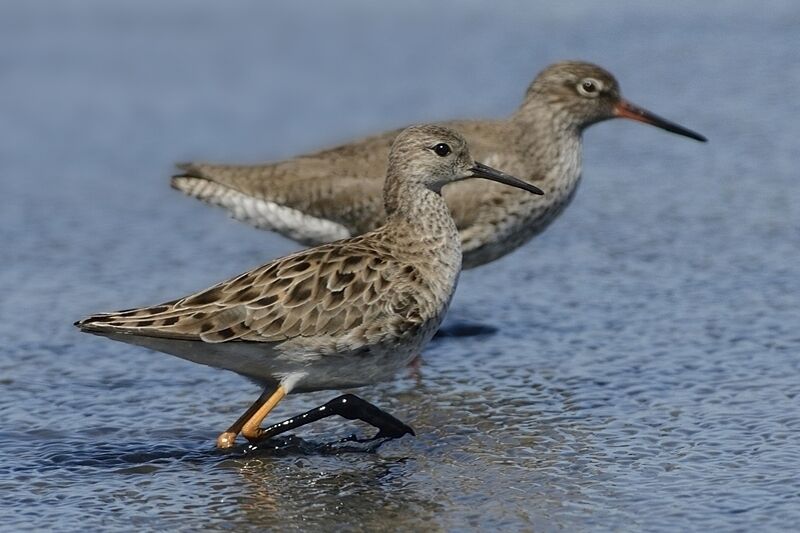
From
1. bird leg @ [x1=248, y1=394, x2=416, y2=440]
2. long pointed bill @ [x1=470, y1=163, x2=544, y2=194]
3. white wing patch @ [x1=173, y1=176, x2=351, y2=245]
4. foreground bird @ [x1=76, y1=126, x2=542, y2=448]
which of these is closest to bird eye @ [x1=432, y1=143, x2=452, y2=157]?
long pointed bill @ [x1=470, y1=163, x2=544, y2=194]

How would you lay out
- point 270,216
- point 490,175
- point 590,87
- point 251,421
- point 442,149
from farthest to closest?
point 590,87, point 270,216, point 490,175, point 442,149, point 251,421

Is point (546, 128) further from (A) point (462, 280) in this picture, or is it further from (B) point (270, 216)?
(B) point (270, 216)

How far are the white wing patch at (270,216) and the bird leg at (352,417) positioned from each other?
8.44 feet

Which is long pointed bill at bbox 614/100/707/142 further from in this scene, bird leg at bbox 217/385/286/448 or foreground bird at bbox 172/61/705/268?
bird leg at bbox 217/385/286/448

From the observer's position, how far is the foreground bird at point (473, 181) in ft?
27.9

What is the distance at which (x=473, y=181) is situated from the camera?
8.59m

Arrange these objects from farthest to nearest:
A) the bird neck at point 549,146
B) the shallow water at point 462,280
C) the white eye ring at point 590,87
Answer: the white eye ring at point 590,87
the bird neck at point 549,146
the shallow water at point 462,280

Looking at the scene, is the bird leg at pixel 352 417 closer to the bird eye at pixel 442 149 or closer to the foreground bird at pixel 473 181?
the bird eye at pixel 442 149

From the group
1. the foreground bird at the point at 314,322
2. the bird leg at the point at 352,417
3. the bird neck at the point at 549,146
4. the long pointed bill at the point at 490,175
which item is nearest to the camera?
the foreground bird at the point at 314,322

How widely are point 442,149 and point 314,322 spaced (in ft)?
3.95

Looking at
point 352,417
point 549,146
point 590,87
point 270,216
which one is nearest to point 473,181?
point 549,146

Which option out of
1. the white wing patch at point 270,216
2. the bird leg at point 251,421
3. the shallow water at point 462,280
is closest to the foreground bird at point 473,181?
the white wing patch at point 270,216

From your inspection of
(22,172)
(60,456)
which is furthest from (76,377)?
(22,172)

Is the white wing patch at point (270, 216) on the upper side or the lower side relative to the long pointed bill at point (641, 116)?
lower
